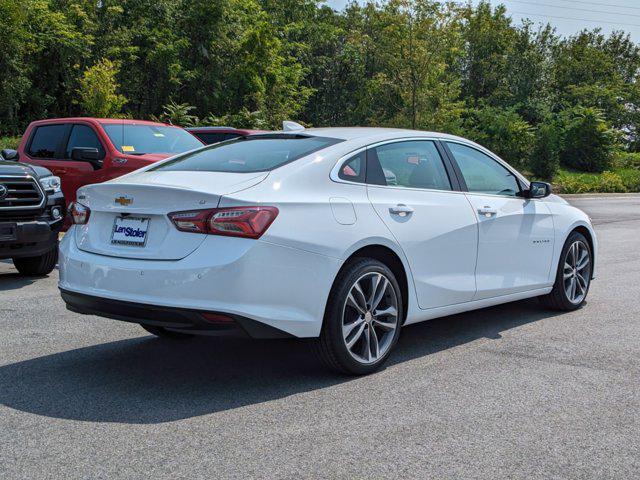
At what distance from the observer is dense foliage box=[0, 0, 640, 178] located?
33094 millimetres

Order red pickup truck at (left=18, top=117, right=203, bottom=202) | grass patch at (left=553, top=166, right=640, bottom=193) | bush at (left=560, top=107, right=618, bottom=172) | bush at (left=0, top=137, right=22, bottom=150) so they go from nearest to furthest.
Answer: red pickup truck at (left=18, top=117, right=203, bottom=202) → bush at (left=0, top=137, right=22, bottom=150) → grass patch at (left=553, top=166, right=640, bottom=193) → bush at (left=560, top=107, right=618, bottom=172)

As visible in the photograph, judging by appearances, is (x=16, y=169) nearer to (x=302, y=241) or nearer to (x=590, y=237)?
(x=302, y=241)

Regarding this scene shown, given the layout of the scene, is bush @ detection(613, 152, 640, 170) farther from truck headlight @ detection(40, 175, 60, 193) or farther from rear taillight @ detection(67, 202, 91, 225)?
rear taillight @ detection(67, 202, 91, 225)

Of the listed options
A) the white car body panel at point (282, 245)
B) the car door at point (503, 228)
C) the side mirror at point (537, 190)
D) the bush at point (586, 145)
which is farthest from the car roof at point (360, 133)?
the bush at point (586, 145)

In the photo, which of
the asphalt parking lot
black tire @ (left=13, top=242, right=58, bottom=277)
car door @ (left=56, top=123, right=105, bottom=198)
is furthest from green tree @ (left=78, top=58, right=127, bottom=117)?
the asphalt parking lot

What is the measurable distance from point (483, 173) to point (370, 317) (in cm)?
200

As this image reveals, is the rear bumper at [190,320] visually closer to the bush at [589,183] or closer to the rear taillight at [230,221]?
the rear taillight at [230,221]

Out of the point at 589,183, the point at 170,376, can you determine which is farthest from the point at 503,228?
the point at 589,183

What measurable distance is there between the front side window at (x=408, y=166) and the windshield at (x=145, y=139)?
612 centimetres

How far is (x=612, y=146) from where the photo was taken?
130 feet

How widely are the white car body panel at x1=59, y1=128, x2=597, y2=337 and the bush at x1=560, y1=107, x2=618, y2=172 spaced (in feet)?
115

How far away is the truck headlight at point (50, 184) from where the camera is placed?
29.6ft

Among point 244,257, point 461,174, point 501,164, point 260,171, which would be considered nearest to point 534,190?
point 501,164

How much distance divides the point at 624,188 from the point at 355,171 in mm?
32927
